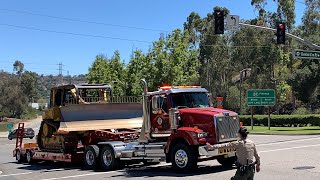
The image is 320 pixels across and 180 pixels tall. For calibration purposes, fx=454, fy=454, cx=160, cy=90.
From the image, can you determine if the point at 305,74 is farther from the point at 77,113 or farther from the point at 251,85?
the point at 77,113

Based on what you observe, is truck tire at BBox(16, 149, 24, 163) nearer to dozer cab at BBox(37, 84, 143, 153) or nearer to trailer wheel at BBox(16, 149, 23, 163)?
trailer wheel at BBox(16, 149, 23, 163)

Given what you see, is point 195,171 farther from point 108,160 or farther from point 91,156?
point 91,156

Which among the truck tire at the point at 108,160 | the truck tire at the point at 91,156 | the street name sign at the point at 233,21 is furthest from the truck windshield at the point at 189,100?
the street name sign at the point at 233,21

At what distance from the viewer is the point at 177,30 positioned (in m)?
58.0

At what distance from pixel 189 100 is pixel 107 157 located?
12.4 feet

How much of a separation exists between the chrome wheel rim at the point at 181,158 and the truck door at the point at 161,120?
3.55ft

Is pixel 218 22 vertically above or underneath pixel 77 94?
above

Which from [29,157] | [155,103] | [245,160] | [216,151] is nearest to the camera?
[245,160]

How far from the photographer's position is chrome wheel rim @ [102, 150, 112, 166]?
53.7ft

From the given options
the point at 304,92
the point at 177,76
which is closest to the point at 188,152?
the point at 177,76

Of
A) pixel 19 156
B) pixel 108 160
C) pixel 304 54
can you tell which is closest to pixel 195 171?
pixel 108 160

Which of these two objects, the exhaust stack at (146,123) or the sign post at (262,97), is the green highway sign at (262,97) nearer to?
the sign post at (262,97)

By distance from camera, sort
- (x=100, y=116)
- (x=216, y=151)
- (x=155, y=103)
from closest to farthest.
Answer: (x=216, y=151) < (x=155, y=103) < (x=100, y=116)

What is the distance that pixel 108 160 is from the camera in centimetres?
1648
